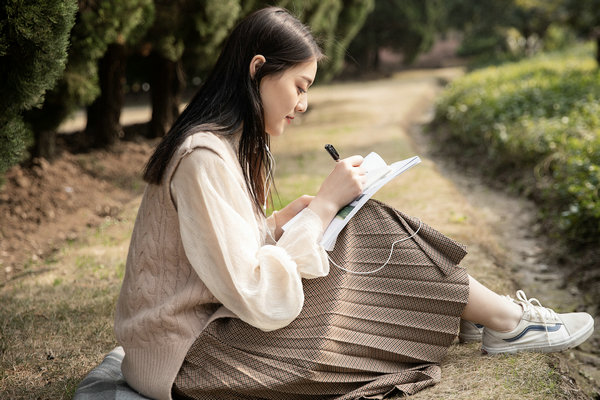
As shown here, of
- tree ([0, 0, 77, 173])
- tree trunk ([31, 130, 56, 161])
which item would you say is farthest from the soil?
tree ([0, 0, 77, 173])

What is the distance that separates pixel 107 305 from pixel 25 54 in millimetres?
1246

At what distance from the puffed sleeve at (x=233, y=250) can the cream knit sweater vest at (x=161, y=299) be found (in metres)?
0.08

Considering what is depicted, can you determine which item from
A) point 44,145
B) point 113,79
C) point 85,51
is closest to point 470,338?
point 85,51

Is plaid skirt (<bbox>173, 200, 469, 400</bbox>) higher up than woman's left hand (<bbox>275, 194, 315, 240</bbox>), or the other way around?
woman's left hand (<bbox>275, 194, 315, 240</bbox>)

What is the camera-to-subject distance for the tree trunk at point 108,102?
6992mm

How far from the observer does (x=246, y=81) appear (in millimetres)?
2045

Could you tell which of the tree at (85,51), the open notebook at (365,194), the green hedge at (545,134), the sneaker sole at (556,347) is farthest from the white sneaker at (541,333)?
the tree at (85,51)

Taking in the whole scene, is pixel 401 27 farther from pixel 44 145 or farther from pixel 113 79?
pixel 44 145

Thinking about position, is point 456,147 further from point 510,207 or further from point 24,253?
point 24,253

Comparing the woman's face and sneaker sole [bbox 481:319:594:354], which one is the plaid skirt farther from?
the woman's face

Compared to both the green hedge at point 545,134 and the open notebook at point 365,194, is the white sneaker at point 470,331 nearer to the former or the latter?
the open notebook at point 365,194

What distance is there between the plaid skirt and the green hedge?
2.19m

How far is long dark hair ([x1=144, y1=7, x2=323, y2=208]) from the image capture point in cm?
204

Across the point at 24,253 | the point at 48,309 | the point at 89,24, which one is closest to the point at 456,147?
the point at 89,24
